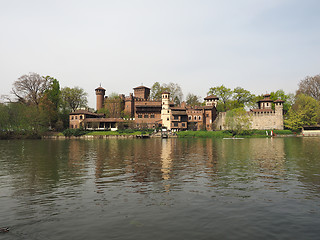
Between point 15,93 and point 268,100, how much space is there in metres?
87.7

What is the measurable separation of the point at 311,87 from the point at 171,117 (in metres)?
52.5

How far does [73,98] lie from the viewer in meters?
94.4

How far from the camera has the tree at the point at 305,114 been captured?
74.5 m

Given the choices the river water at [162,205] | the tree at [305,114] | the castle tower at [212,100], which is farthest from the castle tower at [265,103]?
the river water at [162,205]

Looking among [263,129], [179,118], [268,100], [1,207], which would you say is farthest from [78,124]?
[1,207]

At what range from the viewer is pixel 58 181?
13078 mm

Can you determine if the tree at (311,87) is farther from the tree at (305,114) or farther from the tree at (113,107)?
the tree at (113,107)

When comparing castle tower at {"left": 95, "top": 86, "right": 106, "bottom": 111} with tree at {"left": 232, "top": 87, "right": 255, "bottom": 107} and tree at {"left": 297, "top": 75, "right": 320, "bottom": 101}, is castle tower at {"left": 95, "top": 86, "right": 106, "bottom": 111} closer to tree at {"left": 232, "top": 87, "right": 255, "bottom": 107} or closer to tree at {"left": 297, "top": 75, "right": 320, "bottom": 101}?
tree at {"left": 232, "top": 87, "right": 255, "bottom": 107}

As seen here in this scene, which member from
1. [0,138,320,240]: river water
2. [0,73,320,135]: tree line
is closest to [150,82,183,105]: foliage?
[0,73,320,135]: tree line

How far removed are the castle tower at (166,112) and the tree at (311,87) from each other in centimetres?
5032

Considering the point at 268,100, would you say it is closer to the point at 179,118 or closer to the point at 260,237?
the point at 179,118

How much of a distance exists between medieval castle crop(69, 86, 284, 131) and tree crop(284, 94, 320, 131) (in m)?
6.25

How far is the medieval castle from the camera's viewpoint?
8263 cm

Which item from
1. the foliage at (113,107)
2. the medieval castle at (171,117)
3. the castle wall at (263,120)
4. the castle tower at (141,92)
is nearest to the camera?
the medieval castle at (171,117)
